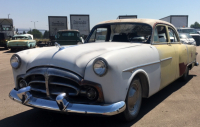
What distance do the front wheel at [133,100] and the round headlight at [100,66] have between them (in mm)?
561

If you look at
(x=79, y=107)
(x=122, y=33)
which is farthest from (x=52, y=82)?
(x=122, y=33)

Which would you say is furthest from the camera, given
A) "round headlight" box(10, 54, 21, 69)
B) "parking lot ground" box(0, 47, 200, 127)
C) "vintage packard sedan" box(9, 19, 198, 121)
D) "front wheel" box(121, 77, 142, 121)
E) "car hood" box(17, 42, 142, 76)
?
"round headlight" box(10, 54, 21, 69)

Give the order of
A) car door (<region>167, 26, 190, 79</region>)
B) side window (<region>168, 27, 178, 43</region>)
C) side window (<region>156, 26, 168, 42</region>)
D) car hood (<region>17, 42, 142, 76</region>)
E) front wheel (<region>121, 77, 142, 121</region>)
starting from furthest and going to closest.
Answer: side window (<region>168, 27, 178, 43</region>) → car door (<region>167, 26, 190, 79</region>) → side window (<region>156, 26, 168, 42</region>) → front wheel (<region>121, 77, 142, 121</region>) → car hood (<region>17, 42, 142, 76</region>)

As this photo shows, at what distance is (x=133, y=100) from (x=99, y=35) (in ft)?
6.82

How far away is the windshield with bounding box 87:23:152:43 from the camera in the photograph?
4027 millimetres

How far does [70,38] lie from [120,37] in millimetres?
12803

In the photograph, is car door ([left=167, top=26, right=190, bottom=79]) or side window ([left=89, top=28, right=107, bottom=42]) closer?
car door ([left=167, top=26, right=190, bottom=79])

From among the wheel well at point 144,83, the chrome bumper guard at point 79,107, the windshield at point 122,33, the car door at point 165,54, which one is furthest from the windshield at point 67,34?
the chrome bumper guard at point 79,107

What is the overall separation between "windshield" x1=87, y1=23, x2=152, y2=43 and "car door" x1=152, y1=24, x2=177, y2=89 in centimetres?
21

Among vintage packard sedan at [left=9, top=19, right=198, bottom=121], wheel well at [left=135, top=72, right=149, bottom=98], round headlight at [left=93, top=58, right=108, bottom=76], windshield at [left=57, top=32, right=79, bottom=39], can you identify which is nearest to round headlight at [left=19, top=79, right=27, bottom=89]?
vintage packard sedan at [left=9, top=19, right=198, bottom=121]

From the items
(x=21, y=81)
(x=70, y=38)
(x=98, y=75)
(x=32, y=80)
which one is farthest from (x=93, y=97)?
(x=70, y=38)

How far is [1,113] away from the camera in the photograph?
361cm

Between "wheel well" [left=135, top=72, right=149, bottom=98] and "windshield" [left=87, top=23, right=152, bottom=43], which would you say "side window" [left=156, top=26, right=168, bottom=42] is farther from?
"wheel well" [left=135, top=72, right=149, bottom=98]

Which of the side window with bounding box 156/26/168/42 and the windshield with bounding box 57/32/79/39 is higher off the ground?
the windshield with bounding box 57/32/79/39
